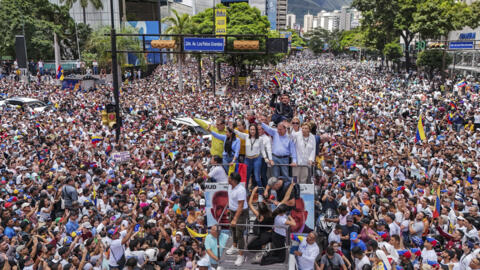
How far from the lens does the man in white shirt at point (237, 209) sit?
706cm

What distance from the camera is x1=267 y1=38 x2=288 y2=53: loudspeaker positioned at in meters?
19.4

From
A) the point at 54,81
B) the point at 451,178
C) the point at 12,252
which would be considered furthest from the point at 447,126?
the point at 54,81

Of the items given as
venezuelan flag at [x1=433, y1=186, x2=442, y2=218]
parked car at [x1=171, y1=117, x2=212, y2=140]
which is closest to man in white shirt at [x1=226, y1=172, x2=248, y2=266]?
venezuelan flag at [x1=433, y1=186, x2=442, y2=218]

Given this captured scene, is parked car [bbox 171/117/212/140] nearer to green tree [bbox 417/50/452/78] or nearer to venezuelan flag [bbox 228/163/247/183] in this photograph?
venezuelan flag [bbox 228/163/247/183]

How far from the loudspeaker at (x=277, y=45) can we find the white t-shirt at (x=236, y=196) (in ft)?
43.0

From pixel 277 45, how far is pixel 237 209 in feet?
44.3

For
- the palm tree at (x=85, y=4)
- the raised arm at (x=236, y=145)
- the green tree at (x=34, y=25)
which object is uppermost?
the palm tree at (x=85, y=4)

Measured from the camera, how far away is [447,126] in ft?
68.6

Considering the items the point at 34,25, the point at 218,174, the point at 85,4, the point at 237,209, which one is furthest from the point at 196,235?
the point at 85,4

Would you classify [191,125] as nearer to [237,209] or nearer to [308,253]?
[237,209]

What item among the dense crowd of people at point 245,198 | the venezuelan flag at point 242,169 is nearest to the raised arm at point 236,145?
the dense crowd of people at point 245,198

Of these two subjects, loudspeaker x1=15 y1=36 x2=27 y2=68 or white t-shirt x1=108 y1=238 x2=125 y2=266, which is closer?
white t-shirt x1=108 y1=238 x2=125 y2=266

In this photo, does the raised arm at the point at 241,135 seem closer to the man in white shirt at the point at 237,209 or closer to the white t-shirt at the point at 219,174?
the white t-shirt at the point at 219,174

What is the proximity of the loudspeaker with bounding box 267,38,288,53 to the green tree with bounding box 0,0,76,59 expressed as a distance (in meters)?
36.4
